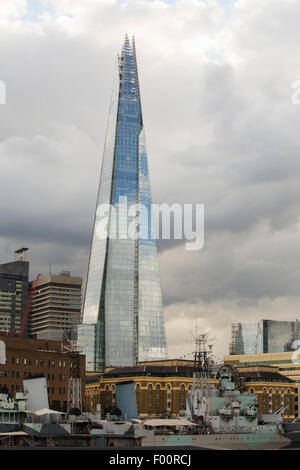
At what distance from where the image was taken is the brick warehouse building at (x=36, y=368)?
168m

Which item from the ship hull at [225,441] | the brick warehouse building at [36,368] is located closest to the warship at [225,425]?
the ship hull at [225,441]

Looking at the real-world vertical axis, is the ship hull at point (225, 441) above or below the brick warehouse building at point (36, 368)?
below

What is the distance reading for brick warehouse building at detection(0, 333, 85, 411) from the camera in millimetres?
168250

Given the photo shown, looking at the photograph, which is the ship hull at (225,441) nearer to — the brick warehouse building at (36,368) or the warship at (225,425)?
the warship at (225,425)

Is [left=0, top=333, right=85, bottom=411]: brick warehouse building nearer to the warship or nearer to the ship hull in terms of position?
the warship

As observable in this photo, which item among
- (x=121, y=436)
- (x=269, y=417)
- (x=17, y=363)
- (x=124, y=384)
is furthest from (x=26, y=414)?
(x=17, y=363)

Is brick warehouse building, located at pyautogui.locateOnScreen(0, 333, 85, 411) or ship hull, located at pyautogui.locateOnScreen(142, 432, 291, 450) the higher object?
brick warehouse building, located at pyautogui.locateOnScreen(0, 333, 85, 411)

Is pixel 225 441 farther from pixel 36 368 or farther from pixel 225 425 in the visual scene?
pixel 36 368

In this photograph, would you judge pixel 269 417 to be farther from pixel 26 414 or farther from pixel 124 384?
pixel 26 414

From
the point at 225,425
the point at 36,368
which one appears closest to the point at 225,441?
the point at 225,425

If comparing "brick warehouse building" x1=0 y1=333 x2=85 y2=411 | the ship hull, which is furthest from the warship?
"brick warehouse building" x1=0 y1=333 x2=85 y2=411

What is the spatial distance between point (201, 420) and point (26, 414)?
25.7 metres

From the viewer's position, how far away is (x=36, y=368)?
173m
